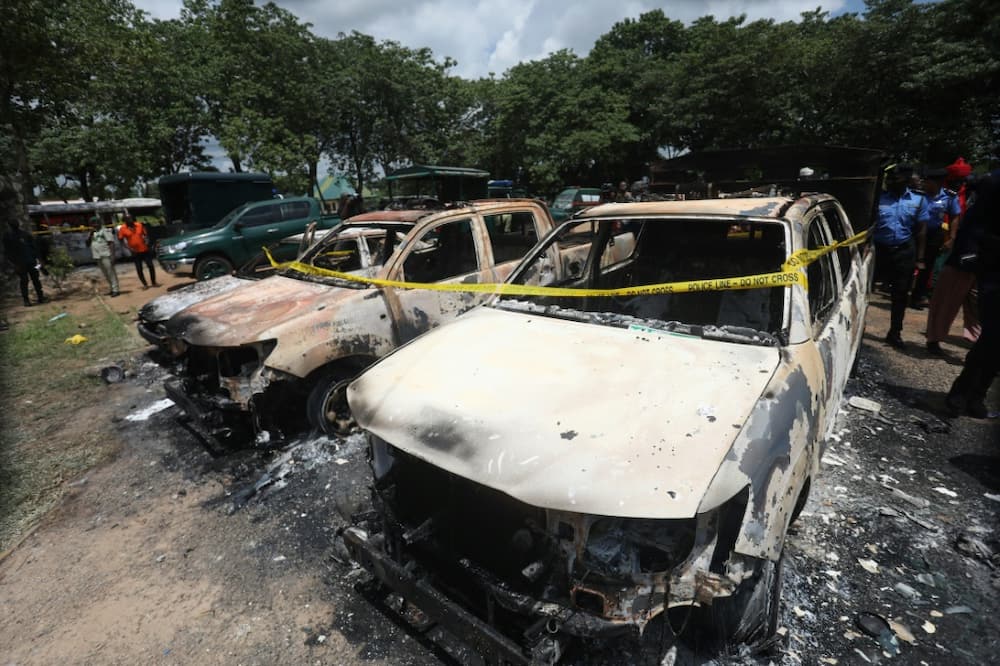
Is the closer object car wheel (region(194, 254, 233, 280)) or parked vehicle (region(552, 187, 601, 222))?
car wheel (region(194, 254, 233, 280))

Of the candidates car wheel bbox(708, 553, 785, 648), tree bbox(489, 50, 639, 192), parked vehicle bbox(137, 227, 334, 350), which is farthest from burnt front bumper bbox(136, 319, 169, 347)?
tree bbox(489, 50, 639, 192)

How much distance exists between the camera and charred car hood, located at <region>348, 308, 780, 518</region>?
1707mm

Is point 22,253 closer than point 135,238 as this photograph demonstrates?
Yes

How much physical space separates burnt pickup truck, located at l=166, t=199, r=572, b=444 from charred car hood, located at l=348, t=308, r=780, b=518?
1.48m

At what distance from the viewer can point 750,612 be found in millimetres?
2057

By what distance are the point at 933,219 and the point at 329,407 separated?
7.77m

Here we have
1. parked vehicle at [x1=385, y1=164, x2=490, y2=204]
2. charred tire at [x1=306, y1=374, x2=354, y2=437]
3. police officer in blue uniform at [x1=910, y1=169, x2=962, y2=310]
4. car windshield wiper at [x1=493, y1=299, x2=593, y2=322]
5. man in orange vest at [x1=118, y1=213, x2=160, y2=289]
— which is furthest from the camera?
parked vehicle at [x1=385, y1=164, x2=490, y2=204]

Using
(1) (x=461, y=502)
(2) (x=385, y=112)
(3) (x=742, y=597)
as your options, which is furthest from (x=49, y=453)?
(2) (x=385, y=112)

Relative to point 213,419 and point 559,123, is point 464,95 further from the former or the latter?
point 213,419

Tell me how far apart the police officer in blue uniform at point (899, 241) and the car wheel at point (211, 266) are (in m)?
11.5

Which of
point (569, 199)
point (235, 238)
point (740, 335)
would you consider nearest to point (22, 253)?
point (235, 238)

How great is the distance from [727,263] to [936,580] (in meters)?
2.35

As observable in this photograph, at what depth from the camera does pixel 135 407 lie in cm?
526

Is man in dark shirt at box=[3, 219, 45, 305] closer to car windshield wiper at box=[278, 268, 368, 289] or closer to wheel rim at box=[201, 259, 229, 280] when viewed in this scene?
wheel rim at box=[201, 259, 229, 280]
